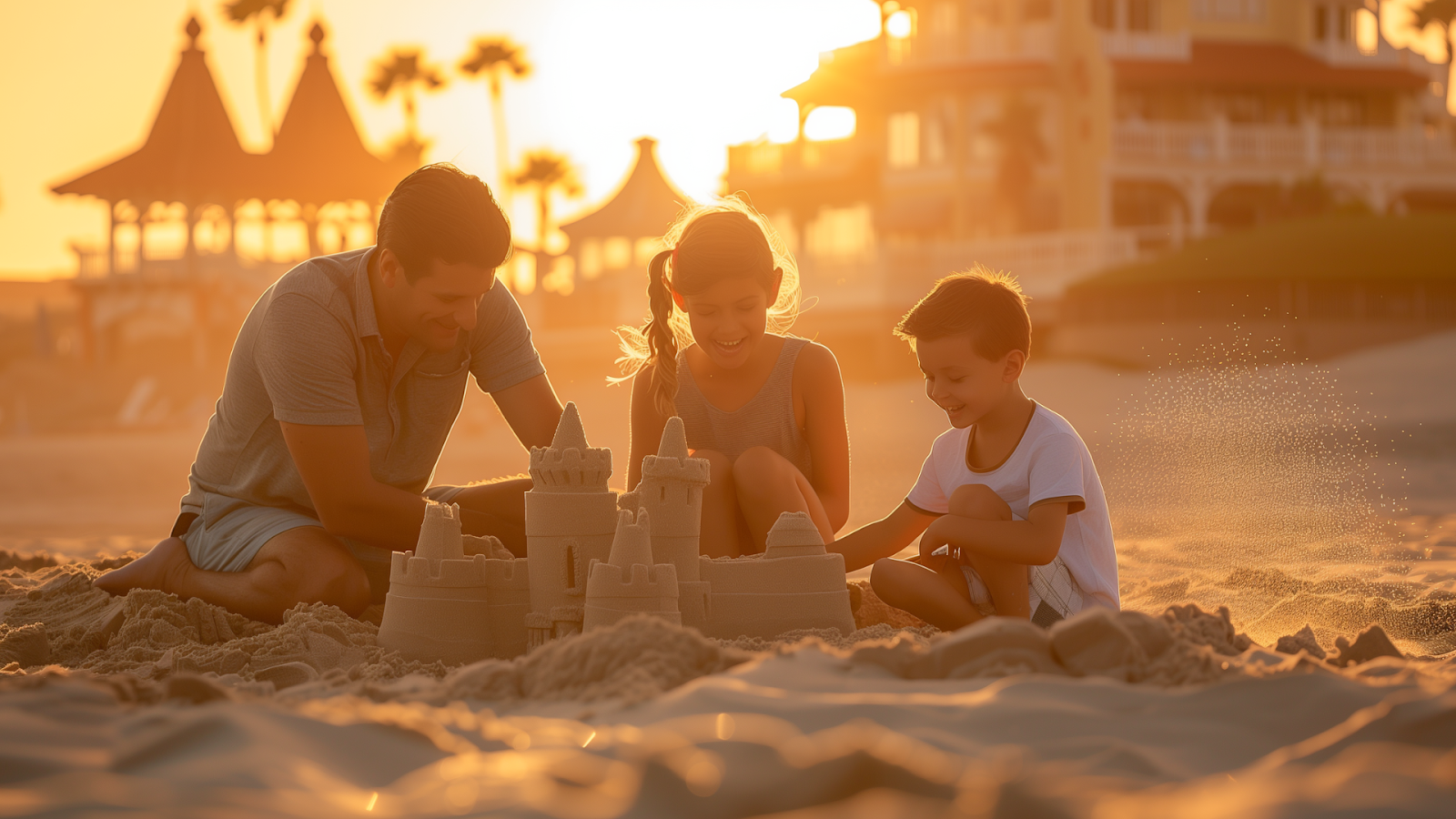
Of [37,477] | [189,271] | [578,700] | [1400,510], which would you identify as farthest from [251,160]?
[578,700]

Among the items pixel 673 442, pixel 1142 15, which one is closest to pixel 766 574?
pixel 673 442

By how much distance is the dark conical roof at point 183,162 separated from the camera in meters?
27.9

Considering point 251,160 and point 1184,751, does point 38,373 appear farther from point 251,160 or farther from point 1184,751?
point 1184,751

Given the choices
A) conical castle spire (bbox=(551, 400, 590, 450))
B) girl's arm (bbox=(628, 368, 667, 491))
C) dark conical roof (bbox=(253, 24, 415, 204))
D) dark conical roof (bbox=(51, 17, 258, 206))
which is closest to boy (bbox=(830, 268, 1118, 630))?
girl's arm (bbox=(628, 368, 667, 491))

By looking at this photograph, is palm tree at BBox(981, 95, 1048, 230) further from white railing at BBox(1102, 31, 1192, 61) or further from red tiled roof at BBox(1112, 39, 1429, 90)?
white railing at BBox(1102, 31, 1192, 61)

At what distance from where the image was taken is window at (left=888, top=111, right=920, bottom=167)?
1075 inches

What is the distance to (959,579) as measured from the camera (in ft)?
12.8

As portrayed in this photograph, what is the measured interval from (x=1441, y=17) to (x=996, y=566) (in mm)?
36973

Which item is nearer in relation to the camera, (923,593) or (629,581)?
(629,581)

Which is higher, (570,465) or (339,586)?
(570,465)

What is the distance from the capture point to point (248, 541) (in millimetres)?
4215

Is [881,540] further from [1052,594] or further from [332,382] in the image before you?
[332,382]

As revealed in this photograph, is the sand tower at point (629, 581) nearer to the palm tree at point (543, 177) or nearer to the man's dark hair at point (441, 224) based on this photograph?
the man's dark hair at point (441, 224)

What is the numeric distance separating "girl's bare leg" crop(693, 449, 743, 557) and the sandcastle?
24.8 inches
